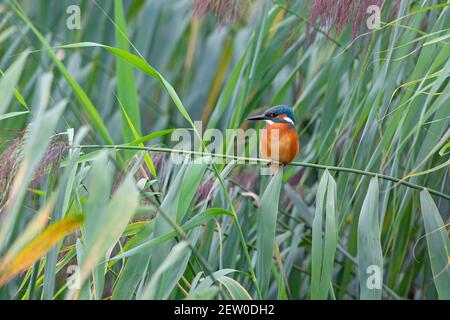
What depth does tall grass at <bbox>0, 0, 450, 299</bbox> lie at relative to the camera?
1.66m

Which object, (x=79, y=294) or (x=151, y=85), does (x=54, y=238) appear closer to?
(x=79, y=294)

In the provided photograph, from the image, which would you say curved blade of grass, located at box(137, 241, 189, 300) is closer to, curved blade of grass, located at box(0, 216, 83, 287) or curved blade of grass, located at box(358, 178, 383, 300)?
curved blade of grass, located at box(0, 216, 83, 287)

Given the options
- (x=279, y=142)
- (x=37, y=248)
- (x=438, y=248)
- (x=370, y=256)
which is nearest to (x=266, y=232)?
(x=370, y=256)

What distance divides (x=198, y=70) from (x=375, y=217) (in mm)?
2630

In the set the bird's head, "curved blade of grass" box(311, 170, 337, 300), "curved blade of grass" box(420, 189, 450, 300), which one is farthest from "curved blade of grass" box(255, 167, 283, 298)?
the bird's head

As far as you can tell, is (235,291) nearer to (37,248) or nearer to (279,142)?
(37,248)

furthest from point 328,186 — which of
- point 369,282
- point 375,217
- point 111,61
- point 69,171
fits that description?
point 111,61

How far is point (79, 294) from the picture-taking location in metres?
1.51

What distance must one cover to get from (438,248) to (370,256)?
17cm

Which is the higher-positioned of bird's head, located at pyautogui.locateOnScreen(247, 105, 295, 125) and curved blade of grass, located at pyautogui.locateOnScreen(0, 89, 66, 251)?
bird's head, located at pyautogui.locateOnScreen(247, 105, 295, 125)

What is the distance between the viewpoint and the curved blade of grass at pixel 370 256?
1.75 metres

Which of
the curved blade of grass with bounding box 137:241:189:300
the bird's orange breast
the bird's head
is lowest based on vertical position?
the curved blade of grass with bounding box 137:241:189:300

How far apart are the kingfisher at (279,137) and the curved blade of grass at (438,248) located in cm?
77

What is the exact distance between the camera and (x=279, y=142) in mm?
2621
